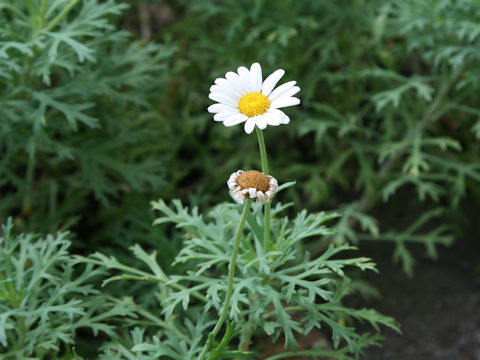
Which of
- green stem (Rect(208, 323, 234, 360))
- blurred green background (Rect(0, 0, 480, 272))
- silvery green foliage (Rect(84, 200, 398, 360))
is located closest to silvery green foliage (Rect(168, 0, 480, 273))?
blurred green background (Rect(0, 0, 480, 272))

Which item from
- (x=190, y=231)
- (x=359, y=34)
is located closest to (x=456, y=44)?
(x=359, y=34)

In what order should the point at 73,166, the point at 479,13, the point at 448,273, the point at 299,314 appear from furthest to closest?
the point at 448,273
the point at 73,166
the point at 299,314
the point at 479,13

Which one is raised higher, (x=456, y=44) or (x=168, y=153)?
(x=456, y=44)

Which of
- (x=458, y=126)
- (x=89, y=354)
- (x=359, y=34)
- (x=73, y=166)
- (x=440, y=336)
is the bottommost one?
(x=89, y=354)

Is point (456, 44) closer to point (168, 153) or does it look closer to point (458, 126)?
point (458, 126)

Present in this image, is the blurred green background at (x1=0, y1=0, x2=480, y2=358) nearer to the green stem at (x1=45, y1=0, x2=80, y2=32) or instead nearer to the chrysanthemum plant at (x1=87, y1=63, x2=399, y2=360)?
the green stem at (x1=45, y1=0, x2=80, y2=32)

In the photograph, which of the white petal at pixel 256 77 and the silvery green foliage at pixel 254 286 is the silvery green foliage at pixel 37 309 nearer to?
the silvery green foliage at pixel 254 286
